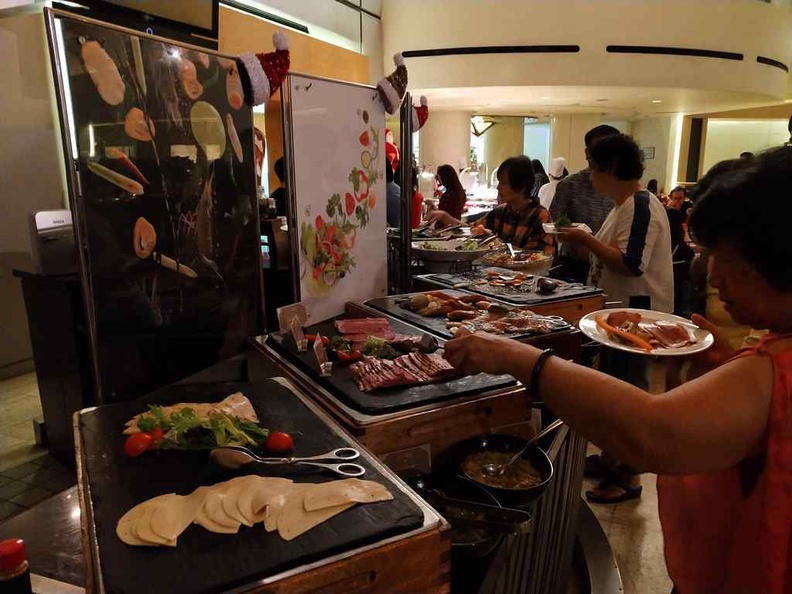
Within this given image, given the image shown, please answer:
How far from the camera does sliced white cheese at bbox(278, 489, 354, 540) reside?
3.22ft

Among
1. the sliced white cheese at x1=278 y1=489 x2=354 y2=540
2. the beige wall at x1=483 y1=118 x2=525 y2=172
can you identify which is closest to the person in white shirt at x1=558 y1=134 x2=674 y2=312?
the sliced white cheese at x1=278 y1=489 x2=354 y2=540

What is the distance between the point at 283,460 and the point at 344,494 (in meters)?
0.19

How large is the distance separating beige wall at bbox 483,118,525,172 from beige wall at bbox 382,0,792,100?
6.29m

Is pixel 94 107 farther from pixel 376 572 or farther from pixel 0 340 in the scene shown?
pixel 0 340

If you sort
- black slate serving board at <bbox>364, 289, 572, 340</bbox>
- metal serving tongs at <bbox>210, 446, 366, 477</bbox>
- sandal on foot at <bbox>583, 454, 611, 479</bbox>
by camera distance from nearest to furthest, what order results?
metal serving tongs at <bbox>210, 446, 366, 477</bbox>
black slate serving board at <bbox>364, 289, 572, 340</bbox>
sandal on foot at <bbox>583, 454, 611, 479</bbox>

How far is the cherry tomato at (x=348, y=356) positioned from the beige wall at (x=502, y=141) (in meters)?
13.3

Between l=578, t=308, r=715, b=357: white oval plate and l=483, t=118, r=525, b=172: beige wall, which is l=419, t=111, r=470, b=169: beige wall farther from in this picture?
l=578, t=308, r=715, b=357: white oval plate

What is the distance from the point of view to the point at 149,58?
1.68 meters

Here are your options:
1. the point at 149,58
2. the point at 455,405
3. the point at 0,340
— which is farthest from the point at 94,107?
the point at 0,340

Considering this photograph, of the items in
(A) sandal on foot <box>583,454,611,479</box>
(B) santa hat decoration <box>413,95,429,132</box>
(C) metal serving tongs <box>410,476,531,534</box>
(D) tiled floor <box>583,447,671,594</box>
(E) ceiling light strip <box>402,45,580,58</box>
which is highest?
(E) ceiling light strip <box>402,45,580,58</box>

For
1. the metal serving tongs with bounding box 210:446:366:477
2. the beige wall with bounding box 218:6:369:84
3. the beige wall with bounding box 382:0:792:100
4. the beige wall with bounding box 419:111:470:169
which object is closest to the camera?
the metal serving tongs with bounding box 210:446:366:477

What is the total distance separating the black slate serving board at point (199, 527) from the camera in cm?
89

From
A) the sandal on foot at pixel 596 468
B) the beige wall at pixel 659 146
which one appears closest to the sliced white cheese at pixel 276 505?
the sandal on foot at pixel 596 468

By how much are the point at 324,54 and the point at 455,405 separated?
5023 millimetres
